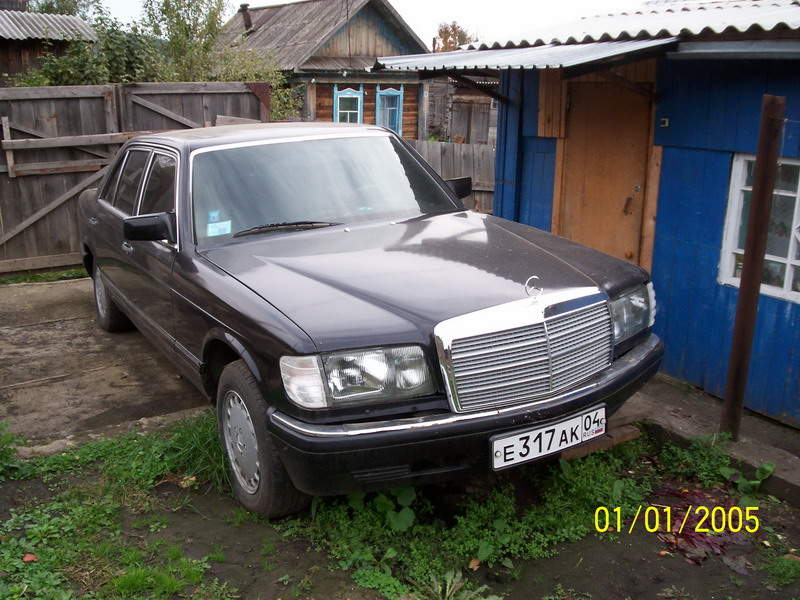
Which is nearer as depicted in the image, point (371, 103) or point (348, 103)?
point (348, 103)

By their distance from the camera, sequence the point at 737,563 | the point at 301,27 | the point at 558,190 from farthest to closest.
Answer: the point at 301,27
the point at 558,190
the point at 737,563

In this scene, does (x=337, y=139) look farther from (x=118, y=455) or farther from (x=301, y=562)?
(x=301, y=562)

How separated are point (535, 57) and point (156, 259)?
10.7ft

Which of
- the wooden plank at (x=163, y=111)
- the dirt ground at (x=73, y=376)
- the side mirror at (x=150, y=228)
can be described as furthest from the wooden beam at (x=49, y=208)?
the side mirror at (x=150, y=228)

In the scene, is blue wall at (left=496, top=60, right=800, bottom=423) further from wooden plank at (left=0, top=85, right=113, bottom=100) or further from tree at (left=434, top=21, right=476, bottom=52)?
tree at (left=434, top=21, right=476, bottom=52)

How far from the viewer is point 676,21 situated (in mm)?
5691

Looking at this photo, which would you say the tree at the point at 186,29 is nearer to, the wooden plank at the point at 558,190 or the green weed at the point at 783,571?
the wooden plank at the point at 558,190

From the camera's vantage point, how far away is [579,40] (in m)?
6.12

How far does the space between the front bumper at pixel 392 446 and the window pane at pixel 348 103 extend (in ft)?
67.2

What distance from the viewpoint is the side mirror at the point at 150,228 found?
426cm

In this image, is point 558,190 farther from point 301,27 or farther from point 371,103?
point 301,27

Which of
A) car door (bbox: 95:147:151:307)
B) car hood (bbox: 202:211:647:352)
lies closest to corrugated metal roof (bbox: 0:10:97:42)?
car door (bbox: 95:147:151:307)

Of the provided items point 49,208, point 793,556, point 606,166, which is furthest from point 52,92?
point 793,556
